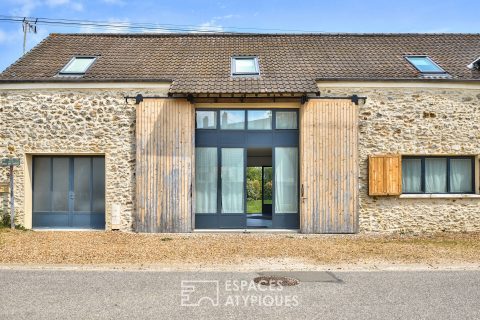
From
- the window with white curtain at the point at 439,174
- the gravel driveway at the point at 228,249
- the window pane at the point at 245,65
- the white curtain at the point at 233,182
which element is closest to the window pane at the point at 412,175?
the window with white curtain at the point at 439,174

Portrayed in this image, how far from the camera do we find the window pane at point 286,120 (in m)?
12.4

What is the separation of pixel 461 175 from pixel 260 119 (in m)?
6.44

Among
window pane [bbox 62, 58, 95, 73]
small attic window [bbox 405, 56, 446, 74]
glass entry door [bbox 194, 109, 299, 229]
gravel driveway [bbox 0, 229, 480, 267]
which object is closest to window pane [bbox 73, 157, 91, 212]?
gravel driveway [bbox 0, 229, 480, 267]

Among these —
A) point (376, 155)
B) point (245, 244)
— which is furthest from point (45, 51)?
point (376, 155)

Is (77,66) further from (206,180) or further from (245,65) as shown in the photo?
(206,180)

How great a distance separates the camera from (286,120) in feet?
40.9

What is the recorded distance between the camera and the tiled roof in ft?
40.5

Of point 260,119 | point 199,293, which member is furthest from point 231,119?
point 199,293

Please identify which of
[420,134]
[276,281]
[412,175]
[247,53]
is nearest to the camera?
[276,281]

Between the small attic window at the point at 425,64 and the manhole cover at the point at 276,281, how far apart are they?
9.18m

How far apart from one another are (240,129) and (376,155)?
4.10m

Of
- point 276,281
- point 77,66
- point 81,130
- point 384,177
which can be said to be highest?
point 77,66

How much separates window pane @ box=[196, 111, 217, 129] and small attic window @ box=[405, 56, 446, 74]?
6.69 m

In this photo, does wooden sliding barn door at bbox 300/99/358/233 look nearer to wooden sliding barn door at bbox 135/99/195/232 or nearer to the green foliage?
wooden sliding barn door at bbox 135/99/195/232
